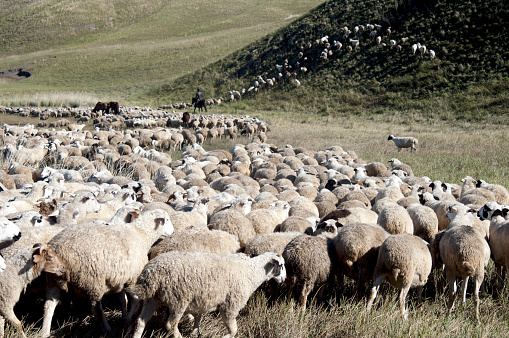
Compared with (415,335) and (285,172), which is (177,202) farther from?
(415,335)

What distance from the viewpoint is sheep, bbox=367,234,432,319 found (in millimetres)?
5402

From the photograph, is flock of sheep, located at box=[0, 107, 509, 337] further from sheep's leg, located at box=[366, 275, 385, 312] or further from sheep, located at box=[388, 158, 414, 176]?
sheep, located at box=[388, 158, 414, 176]

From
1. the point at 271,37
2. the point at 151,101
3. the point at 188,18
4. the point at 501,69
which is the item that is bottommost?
the point at 151,101

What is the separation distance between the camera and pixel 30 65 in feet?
224

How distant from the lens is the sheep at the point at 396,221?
721 cm

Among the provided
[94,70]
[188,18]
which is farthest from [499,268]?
[188,18]

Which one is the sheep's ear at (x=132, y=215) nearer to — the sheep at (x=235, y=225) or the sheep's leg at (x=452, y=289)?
the sheep at (x=235, y=225)

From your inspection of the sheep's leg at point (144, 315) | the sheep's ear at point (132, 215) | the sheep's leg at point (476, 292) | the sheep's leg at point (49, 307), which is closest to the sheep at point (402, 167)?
the sheep's leg at point (476, 292)

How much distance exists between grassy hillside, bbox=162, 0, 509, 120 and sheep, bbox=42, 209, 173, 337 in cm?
2568

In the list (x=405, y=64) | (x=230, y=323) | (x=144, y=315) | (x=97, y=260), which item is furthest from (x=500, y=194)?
(x=405, y=64)

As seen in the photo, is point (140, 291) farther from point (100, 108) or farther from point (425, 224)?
point (100, 108)

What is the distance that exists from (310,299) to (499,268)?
3.21 m

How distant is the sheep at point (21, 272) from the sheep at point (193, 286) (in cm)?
93

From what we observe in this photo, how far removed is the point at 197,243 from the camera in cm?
562
